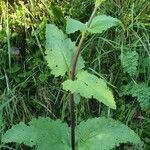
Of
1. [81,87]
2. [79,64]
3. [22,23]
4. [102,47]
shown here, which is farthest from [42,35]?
[81,87]

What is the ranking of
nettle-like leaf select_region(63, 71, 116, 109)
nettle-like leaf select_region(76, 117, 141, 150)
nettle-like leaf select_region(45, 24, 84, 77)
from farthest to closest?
nettle-like leaf select_region(76, 117, 141, 150) → nettle-like leaf select_region(45, 24, 84, 77) → nettle-like leaf select_region(63, 71, 116, 109)

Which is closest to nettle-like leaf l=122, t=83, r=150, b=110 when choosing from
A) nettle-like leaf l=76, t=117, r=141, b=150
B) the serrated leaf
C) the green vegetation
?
the green vegetation

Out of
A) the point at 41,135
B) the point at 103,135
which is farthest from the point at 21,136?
the point at 103,135

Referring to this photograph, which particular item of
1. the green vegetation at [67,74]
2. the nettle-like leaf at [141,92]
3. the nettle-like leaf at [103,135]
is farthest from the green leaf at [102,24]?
the nettle-like leaf at [141,92]

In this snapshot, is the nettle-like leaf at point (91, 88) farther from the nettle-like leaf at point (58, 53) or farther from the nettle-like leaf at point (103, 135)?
the nettle-like leaf at point (103, 135)

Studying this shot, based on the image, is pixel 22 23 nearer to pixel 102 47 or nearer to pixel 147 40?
pixel 102 47

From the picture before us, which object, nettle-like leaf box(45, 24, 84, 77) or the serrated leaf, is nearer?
nettle-like leaf box(45, 24, 84, 77)

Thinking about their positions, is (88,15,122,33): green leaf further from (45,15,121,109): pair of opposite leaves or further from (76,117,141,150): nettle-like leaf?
(76,117,141,150): nettle-like leaf
